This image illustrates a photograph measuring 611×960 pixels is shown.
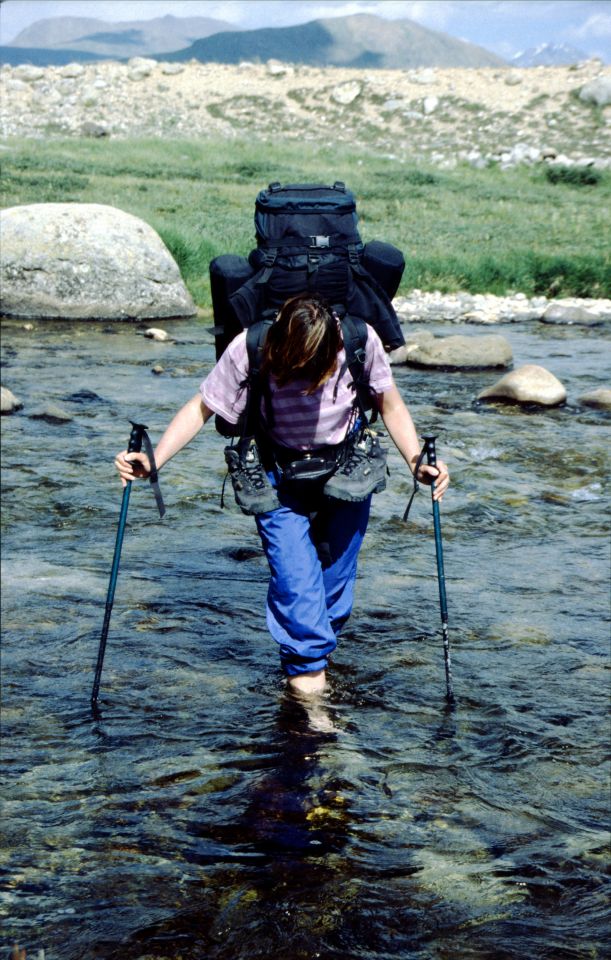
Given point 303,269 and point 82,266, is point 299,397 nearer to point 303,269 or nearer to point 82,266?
point 303,269

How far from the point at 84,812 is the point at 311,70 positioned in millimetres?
65563

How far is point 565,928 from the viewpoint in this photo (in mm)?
4148

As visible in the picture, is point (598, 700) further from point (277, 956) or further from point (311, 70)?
point (311, 70)

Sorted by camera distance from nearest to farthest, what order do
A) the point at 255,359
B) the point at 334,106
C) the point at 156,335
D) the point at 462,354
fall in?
the point at 255,359 < the point at 462,354 < the point at 156,335 < the point at 334,106

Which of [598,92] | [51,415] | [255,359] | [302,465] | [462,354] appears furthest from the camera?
[598,92]

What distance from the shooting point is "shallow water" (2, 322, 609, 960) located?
13.7 feet

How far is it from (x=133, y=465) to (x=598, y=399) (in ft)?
28.6

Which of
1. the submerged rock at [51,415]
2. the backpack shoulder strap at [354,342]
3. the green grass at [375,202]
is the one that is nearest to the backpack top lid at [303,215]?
the backpack shoulder strap at [354,342]

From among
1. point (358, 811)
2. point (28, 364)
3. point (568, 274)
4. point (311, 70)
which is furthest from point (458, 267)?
point (311, 70)

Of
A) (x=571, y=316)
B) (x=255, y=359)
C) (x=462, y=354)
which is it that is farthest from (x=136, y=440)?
(x=571, y=316)

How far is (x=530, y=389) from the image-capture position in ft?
43.6

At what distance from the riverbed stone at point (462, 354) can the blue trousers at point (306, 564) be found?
9897 mm

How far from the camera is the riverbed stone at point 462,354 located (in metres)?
15.6

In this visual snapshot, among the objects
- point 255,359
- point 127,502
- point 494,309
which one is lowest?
point 494,309
